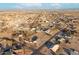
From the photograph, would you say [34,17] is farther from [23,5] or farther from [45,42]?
[45,42]

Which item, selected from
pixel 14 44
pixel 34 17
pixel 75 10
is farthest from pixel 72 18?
pixel 14 44

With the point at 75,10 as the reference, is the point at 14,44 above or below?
below

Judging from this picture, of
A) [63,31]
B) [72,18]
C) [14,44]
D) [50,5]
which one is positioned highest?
[50,5]

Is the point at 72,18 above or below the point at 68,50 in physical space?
above
